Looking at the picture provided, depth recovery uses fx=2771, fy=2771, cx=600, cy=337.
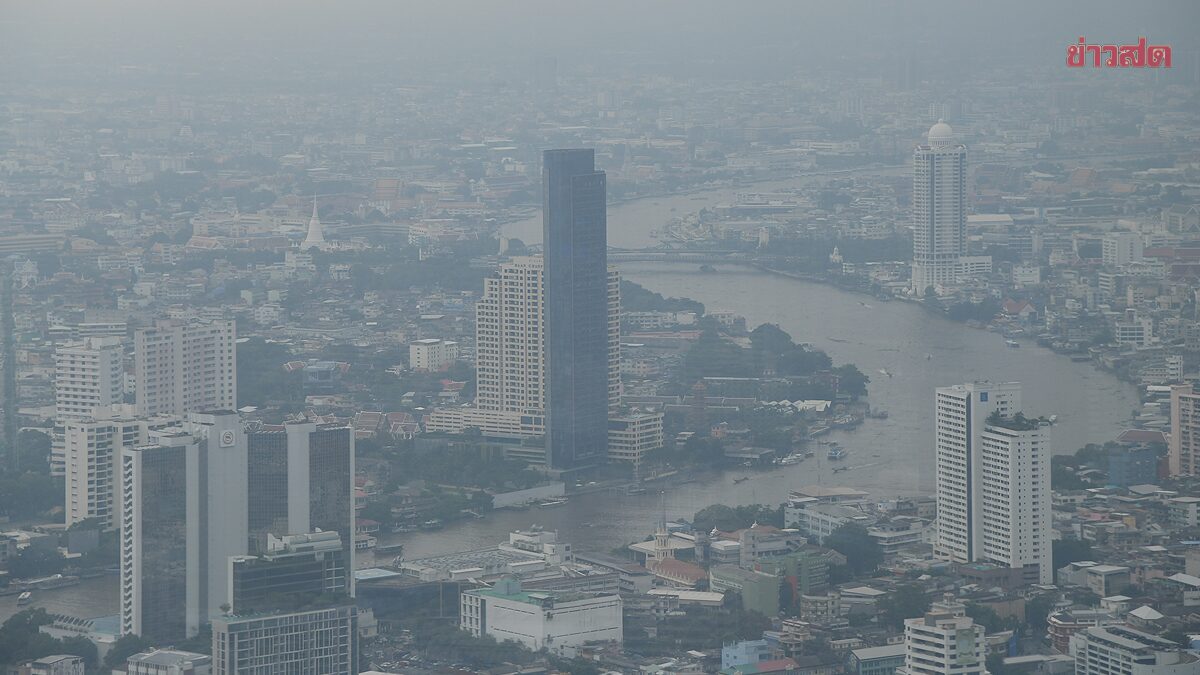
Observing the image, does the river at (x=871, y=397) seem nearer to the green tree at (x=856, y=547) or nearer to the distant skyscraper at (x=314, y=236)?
the green tree at (x=856, y=547)

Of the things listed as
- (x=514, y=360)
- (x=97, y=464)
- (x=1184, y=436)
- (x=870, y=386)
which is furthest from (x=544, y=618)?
(x=870, y=386)

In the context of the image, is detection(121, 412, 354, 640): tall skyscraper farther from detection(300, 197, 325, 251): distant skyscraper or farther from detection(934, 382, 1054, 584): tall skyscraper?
detection(300, 197, 325, 251): distant skyscraper

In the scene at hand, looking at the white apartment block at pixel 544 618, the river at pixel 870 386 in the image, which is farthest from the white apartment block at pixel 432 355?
the white apartment block at pixel 544 618

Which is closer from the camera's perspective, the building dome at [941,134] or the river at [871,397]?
the river at [871,397]

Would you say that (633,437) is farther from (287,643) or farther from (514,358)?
(287,643)

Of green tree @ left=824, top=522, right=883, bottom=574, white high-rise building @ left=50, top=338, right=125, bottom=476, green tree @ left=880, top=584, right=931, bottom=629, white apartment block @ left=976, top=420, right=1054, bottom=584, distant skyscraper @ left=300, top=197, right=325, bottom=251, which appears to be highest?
distant skyscraper @ left=300, top=197, right=325, bottom=251

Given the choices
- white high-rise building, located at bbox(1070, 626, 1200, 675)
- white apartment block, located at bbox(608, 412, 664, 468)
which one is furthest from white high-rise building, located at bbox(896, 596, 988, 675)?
white apartment block, located at bbox(608, 412, 664, 468)

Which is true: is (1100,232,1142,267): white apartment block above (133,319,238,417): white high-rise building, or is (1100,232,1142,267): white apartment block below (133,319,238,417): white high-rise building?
above
